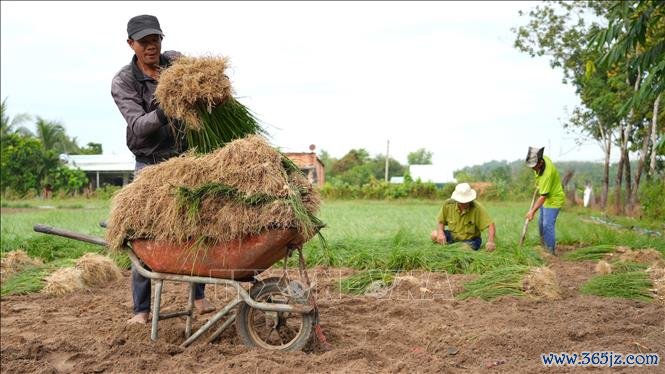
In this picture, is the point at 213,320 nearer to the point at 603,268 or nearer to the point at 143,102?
the point at 143,102

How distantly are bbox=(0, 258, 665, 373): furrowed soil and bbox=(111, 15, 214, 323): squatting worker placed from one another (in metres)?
0.58

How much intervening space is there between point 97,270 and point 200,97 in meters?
3.32

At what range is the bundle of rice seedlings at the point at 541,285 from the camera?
4.91 metres

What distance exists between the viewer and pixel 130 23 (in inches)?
156

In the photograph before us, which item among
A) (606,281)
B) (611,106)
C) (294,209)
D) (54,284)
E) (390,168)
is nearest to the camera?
(294,209)

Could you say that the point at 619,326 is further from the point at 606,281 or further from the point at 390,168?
the point at 390,168

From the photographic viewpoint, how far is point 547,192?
7824 millimetres

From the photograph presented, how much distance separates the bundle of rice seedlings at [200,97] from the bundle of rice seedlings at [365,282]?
79.9 inches

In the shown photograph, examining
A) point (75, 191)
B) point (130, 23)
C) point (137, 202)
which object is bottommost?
point (75, 191)

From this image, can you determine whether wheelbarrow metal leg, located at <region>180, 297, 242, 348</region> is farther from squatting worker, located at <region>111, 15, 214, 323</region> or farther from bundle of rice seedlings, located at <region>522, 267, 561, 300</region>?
bundle of rice seedlings, located at <region>522, 267, 561, 300</region>


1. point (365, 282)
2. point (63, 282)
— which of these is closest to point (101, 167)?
point (63, 282)

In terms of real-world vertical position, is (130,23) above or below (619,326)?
above

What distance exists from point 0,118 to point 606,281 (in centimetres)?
3198

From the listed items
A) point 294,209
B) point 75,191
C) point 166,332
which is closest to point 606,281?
point 294,209
